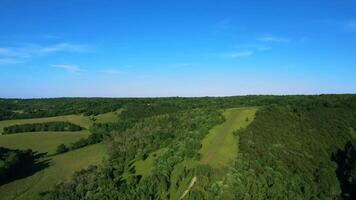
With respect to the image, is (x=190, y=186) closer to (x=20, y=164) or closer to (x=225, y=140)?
(x=225, y=140)

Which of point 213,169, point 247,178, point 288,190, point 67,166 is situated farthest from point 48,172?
point 288,190

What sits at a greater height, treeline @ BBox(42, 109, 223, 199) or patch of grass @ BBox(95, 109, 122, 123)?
patch of grass @ BBox(95, 109, 122, 123)

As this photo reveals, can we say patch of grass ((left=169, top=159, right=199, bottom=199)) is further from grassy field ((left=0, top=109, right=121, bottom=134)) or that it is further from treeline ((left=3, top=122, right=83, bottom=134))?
grassy field ((left=0, top=109, right=121, bottom=134))

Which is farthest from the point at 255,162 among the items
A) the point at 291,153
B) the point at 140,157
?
the point at 140,157

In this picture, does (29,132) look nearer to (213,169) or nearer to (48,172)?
(48,172)

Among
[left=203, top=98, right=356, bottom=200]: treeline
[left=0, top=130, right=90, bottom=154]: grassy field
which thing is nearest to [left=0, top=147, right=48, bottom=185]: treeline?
[left=0, top=130, right=90, bottom=154]: grassy field
